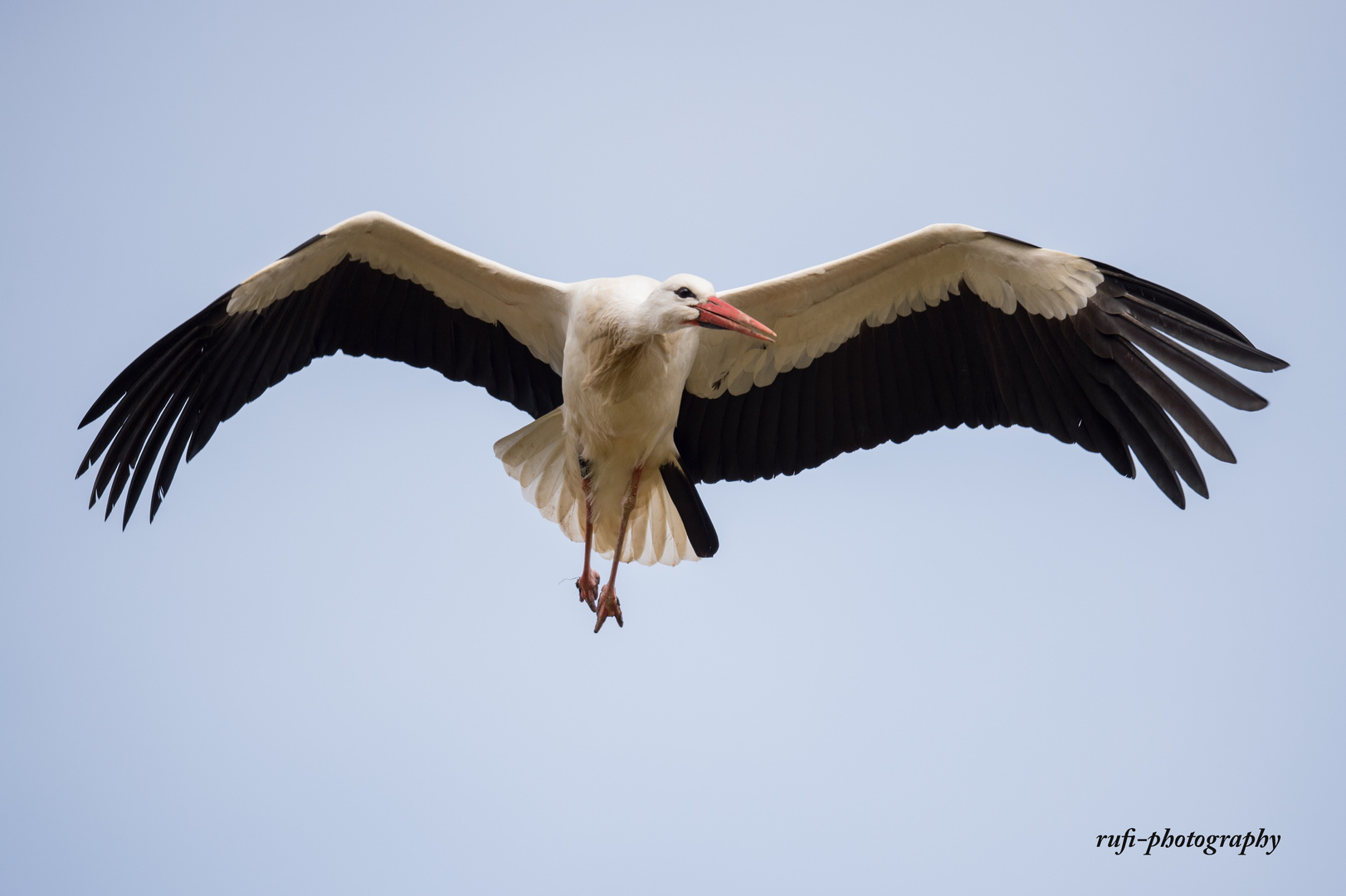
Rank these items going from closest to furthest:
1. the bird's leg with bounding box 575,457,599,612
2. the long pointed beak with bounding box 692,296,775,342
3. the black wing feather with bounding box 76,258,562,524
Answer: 1. the long pointed beak with bounding box 692,296,775,342
2. the black wing feather with bounding box 76,258,562,524
3. the bird's leg with bounding box 575,457,599,612

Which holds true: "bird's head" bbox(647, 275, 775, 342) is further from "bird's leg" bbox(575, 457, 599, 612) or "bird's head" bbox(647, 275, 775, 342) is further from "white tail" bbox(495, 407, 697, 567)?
"white tail" bbox(495, 407, 697, 567)

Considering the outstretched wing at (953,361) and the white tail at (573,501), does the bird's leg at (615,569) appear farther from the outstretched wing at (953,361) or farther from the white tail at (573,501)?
the outstretched wing at (953,361)

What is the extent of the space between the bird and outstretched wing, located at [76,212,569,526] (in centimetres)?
1

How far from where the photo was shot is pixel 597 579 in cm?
627

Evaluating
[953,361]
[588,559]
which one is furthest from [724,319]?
[588,559]

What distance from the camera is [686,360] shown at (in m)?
5.84

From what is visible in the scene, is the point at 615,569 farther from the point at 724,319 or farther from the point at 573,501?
the point at 724,319

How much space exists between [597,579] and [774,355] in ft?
4.86

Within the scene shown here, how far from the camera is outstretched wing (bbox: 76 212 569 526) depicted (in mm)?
5953

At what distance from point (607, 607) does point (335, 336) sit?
6.66ft

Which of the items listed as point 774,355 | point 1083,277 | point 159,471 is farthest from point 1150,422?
point 159,471

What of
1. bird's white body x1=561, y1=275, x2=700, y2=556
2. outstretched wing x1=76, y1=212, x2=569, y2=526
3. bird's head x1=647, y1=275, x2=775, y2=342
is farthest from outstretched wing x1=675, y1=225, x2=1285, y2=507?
outstretched wing x1=76, y1=212, x2=569, y2=526

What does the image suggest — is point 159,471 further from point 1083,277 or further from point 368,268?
point 1083,277

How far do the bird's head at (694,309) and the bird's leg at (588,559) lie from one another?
1176 mm
